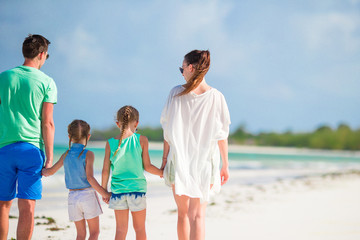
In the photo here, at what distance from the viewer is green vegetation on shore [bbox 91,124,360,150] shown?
174ft

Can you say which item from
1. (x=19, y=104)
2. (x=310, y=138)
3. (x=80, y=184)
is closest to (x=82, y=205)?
(x=80, y=184)

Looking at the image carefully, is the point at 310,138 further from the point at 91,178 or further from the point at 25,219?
the point at 25,219

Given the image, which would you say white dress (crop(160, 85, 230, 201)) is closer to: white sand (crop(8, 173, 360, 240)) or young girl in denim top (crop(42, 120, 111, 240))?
young girl in denim top (crop(42, 120, 111, 240))

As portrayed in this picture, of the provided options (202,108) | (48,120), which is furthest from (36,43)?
(202,108)

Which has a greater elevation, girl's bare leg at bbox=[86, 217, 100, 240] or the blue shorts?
the blue shorts


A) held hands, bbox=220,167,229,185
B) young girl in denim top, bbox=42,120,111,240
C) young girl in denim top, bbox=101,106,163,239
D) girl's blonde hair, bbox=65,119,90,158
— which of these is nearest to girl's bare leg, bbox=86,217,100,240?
young girl in denim top, bbox=42,120,111,240

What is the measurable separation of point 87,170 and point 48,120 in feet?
1.60

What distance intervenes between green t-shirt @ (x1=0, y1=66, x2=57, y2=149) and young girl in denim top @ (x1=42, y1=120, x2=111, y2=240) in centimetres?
30

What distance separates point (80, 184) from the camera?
3010 millimetres

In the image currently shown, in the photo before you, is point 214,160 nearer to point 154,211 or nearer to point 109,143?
point 109,143

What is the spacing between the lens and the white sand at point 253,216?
14.5 ft

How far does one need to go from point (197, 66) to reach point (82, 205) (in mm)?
1404

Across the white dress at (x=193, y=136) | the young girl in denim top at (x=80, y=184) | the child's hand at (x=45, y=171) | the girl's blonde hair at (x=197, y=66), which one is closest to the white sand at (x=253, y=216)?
the young girl in denim top at (x=80, y=184)

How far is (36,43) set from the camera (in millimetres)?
2936
